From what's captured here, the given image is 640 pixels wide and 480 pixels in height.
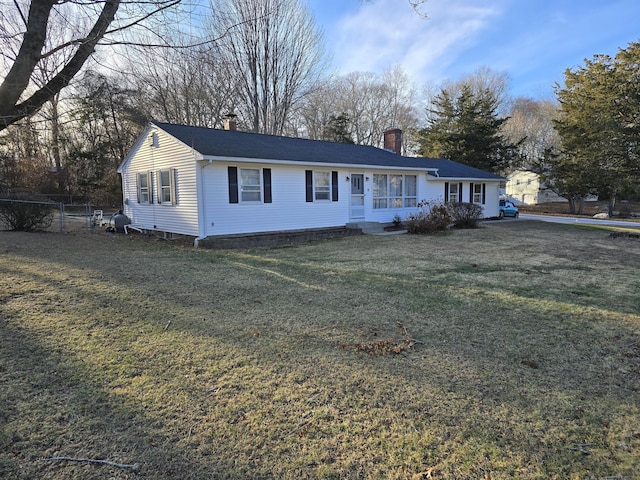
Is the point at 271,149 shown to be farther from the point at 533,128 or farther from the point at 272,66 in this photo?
the point at 533,128

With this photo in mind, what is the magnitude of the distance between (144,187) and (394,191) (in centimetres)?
1037

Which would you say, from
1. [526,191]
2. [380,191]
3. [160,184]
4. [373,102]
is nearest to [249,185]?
[160,184]

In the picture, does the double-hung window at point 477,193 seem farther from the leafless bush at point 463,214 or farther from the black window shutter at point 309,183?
the black window shutter at point 309,183

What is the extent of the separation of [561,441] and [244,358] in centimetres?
250

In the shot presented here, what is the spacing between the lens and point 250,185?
39.7 feet

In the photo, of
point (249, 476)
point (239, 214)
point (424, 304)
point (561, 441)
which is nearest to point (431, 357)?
point (561, 441)

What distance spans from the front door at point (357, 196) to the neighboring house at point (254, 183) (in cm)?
4

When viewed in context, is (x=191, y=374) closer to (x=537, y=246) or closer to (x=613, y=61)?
(x=537, y=246)

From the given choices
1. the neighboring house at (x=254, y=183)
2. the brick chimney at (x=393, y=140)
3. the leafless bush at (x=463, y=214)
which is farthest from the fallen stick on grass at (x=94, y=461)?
the brick chimney at (x=393, y=140)

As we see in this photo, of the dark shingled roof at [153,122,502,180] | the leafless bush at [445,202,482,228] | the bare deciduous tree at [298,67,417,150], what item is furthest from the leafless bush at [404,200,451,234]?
the bare deciduous tree at [298,67,417,150]

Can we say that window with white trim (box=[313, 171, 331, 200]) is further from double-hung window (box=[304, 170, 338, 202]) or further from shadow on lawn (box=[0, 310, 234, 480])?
shadow on lawn (box=[0, 310, 234, 480])

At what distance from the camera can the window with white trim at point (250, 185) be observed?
11.9m

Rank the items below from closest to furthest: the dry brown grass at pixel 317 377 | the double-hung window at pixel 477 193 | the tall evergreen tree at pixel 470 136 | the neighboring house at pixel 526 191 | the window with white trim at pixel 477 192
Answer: the dry brown grass at pixel 317 377
the double-hung window at pixel 477 193
the window with white trim at pixel 477 192
the tall evergreen tree at pixel 470 136
the neighboring house at pixel 526 191

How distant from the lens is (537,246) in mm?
11336
